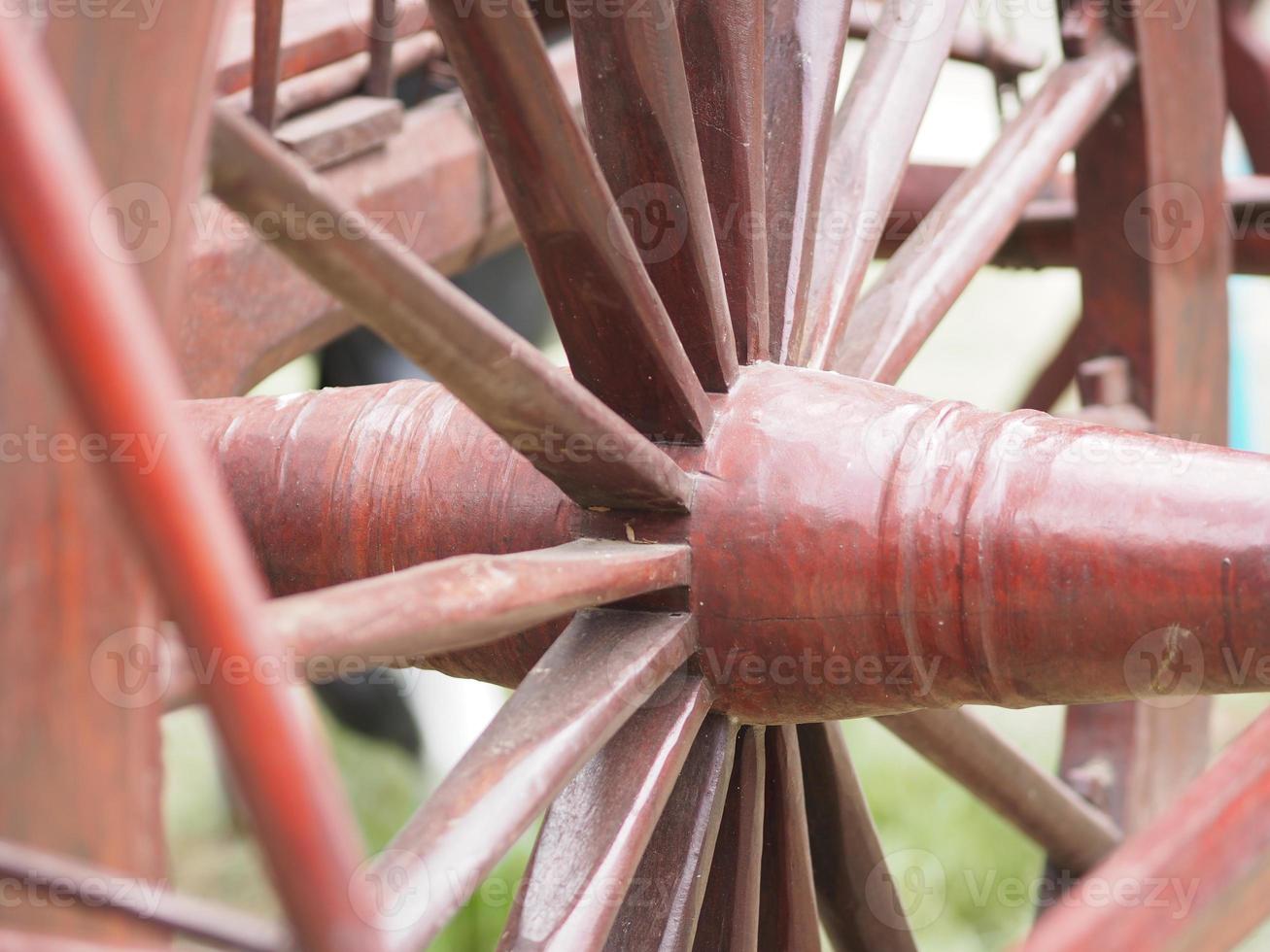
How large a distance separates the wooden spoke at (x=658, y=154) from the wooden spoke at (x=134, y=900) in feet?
2.38

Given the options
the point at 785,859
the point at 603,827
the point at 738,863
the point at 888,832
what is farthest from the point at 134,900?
the point at 888,832

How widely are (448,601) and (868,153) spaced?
1.02 meters

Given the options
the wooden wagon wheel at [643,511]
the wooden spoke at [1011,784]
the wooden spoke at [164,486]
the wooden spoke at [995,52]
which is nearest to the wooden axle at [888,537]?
the wooden wagon wheel at [643,511]

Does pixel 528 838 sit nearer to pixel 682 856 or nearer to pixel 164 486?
pixel 682 856

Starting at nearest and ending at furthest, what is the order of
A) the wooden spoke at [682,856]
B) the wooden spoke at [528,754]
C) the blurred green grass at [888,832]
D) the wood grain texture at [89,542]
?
1. the wood grain texture at [89,542]
2. the wooden spoke at [528,754]
3. the wooden spoke at [682,856]
4. the blurred green grass at [888,832]

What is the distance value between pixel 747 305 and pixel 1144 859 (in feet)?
2.30

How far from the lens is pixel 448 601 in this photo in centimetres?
97

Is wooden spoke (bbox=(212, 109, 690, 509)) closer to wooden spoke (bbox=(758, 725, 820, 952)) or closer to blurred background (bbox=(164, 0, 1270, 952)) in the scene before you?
wooden spoke (bbox=(758, 725, 820, 952))

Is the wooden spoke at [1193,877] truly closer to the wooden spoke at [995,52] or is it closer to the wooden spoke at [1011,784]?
the wooden spoke at [1011,784]

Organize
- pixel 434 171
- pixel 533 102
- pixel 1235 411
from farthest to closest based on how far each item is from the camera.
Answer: pixel 1235 411, pixel 434 171, pixel 533 102

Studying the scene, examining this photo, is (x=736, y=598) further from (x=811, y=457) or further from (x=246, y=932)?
(x=246, y=932)

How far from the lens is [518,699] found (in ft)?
3.79

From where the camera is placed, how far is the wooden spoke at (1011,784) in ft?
6.02

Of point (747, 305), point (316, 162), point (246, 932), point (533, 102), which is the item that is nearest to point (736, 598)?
point (747, 305)
